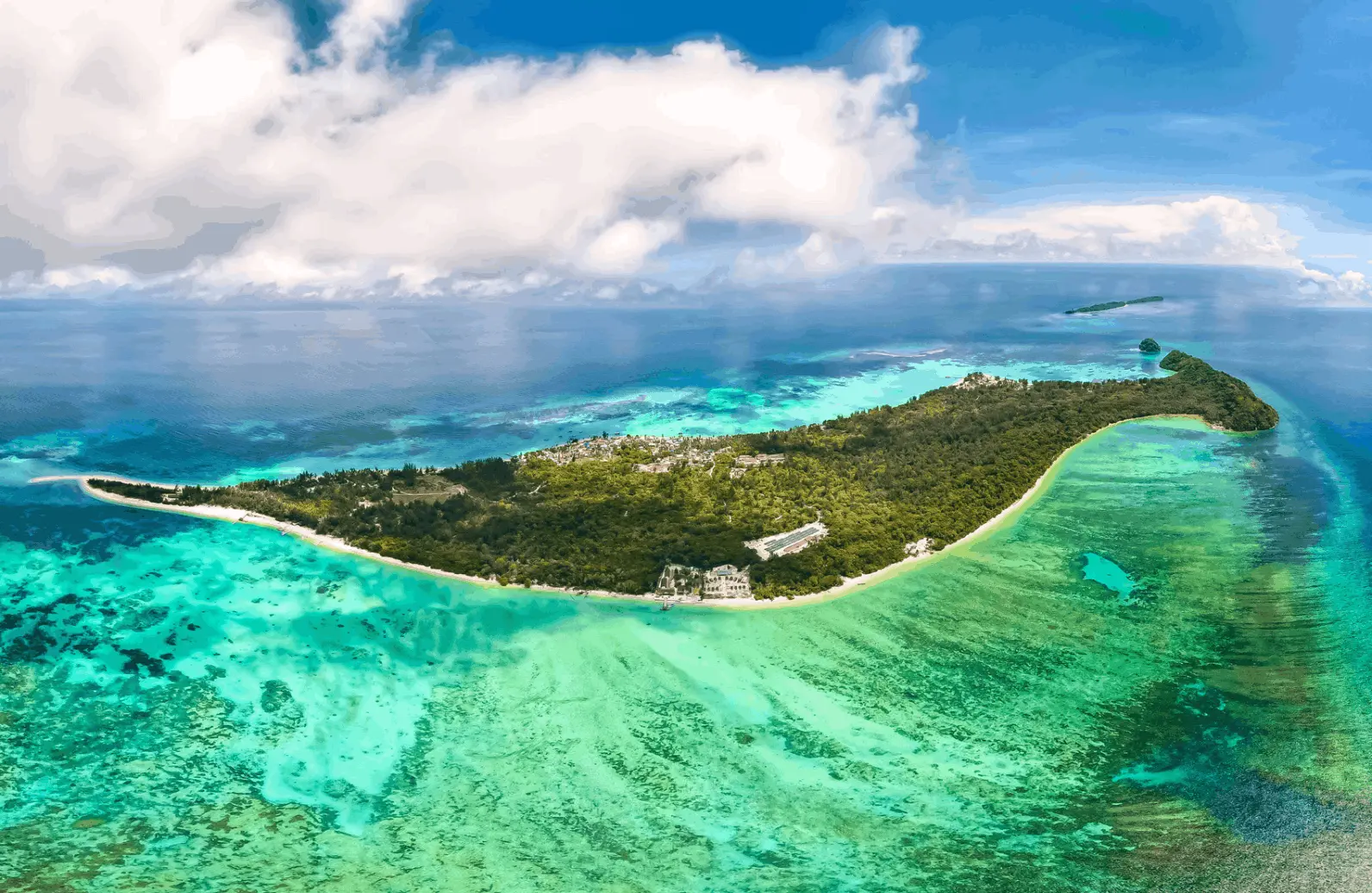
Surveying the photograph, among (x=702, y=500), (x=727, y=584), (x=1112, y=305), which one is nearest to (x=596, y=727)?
(x=727, y=584)

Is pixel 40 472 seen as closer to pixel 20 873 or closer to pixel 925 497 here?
pixel 20 873

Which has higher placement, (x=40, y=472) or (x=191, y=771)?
(x=40, y=472)

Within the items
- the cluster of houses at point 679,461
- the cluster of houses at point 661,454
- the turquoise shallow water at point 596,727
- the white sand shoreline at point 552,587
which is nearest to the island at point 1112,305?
the white sand shoreline at point 552,587

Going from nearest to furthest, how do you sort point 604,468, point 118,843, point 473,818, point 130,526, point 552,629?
1. point 118,843
2. point 473,818
3. point 552,629
4. point 130,526
5. point 604,468

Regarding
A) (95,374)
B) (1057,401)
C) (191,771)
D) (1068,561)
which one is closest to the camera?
(191,771)

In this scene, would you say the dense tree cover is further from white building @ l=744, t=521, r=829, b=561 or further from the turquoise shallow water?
the turquoise shallow water

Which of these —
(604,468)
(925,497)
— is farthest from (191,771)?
(925,497)

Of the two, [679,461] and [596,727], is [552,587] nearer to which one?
[596,727]
